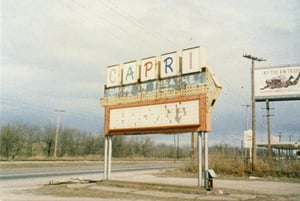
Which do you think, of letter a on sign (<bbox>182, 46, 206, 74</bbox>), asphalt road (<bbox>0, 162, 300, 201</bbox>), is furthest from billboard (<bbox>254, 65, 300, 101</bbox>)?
letter a on sign (<bbox>182, 46, 206, 74</bbox>)

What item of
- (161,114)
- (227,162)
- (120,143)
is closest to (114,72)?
(161,114)

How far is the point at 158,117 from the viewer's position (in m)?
15.1

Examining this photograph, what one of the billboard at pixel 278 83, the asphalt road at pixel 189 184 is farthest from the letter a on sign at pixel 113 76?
the billboard at pixel 278 83

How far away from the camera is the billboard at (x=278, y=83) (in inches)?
1374

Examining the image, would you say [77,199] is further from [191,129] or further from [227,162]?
[227,162]

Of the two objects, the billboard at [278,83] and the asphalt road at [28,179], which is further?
the billboard at [278,83]

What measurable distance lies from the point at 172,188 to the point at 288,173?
44.6 ft

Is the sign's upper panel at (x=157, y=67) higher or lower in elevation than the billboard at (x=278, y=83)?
lower

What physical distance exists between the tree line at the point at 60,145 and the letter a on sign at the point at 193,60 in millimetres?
48515

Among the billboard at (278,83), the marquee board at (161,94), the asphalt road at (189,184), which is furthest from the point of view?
the billboard at (278,83)

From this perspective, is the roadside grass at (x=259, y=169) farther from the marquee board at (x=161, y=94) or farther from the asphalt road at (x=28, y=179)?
the marquee board at (x=161, y=94)

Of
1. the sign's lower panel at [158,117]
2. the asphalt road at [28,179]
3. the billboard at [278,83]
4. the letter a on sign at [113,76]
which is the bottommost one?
the asphalt road at [28,179]

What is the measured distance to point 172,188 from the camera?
13844mm

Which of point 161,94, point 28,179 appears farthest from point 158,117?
point 28,179
